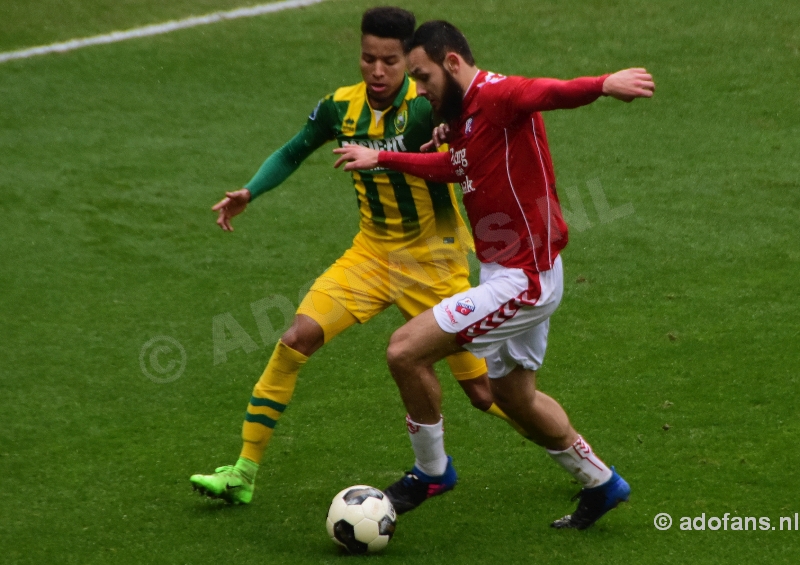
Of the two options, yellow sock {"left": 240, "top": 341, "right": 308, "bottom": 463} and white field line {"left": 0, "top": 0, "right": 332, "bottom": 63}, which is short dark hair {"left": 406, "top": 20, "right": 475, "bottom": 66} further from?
white field line {"left": 0, "top": 0, "right": 332, "bottom": 63}

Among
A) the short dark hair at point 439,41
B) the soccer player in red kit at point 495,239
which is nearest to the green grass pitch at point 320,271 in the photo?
the soccer player in red kit at point 495,239

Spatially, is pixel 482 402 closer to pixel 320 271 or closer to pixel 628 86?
pixel 628 86

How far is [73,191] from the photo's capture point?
29.6 ft

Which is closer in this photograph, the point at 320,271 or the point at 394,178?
the point at 394,178

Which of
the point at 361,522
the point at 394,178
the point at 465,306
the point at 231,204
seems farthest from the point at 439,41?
the point at 361,522

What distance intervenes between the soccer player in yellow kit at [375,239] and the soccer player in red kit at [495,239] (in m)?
0.53

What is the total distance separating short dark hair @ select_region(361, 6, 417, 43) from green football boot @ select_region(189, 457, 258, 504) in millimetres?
2082

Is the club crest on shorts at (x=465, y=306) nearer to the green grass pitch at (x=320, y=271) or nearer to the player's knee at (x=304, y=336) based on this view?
the player's knee at (x=304, y=336)

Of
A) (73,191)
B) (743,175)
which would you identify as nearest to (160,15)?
(73,191)

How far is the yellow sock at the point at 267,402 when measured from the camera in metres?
5.05

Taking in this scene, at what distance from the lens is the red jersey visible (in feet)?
14.5

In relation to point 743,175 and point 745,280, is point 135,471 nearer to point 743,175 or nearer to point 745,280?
point 745,280

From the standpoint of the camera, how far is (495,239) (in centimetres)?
453

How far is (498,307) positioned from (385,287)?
1.00 m
